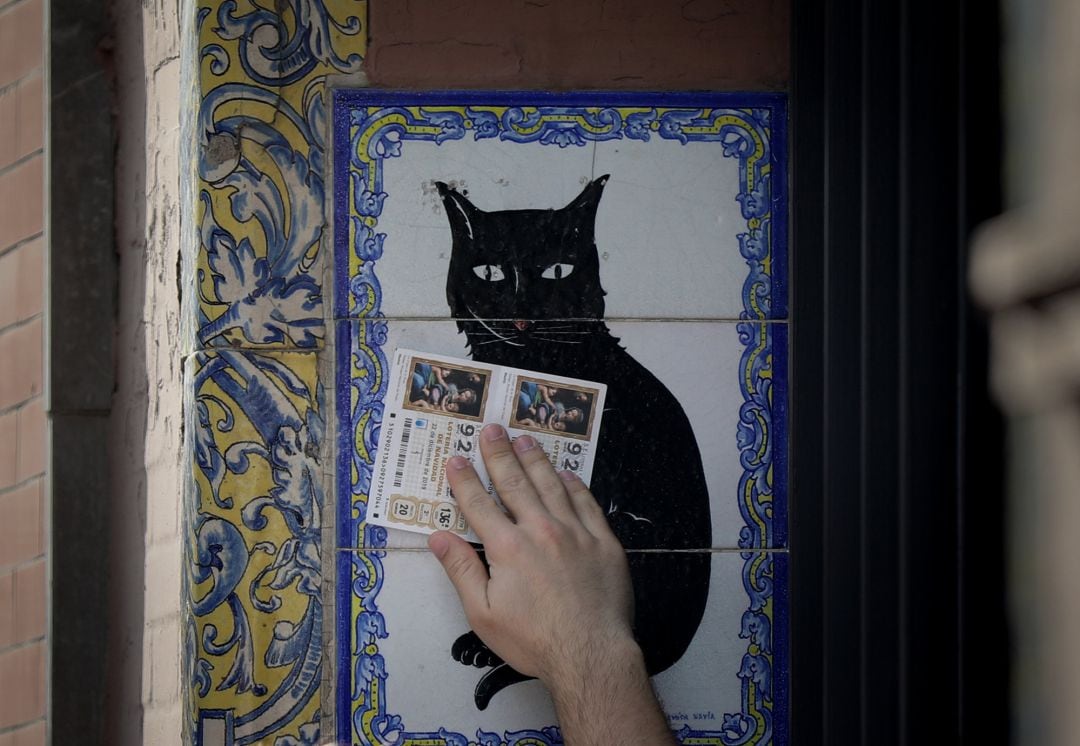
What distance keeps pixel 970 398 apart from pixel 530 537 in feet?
1.84

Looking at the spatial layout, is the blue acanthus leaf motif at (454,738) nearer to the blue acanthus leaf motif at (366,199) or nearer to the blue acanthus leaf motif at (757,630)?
the blue acanthus leaf motif at (757,630)

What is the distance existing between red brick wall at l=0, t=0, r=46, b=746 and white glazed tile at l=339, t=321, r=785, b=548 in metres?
Answer: 0.67

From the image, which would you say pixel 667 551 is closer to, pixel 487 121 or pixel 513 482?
pixel 513 482

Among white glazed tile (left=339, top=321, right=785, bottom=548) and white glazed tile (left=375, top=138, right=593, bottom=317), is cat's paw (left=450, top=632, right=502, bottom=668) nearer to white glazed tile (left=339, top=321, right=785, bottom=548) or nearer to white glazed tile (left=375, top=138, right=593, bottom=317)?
white glazed tile (left=339, top=321, right=785, bottom=548)

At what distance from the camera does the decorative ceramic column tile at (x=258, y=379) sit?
1.48 metres

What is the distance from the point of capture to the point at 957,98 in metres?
1.20

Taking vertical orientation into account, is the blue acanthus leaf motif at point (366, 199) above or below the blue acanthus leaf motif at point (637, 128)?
below

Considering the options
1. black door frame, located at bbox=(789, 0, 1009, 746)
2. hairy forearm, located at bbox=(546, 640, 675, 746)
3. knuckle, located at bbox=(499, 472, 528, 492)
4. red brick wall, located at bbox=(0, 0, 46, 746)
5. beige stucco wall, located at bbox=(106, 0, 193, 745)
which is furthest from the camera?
red brick wall, located at bbox=(0, 0, 46, 746)

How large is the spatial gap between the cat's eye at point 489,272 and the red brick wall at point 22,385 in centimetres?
Answer: 77

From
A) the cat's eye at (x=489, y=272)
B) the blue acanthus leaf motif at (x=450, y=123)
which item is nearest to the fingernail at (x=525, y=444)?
the cat's eye at (x=489, y=272)

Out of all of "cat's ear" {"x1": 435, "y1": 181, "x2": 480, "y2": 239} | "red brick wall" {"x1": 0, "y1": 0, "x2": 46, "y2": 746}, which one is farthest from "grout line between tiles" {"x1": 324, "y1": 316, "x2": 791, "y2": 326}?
"red brick wall" {"x1": 0, "y1": 0, "x2": 46, "y2": 746}

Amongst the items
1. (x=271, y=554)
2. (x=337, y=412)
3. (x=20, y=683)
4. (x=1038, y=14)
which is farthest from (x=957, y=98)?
(x=20, y=683)

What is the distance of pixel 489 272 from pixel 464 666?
0.53 m

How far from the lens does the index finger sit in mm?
1452
